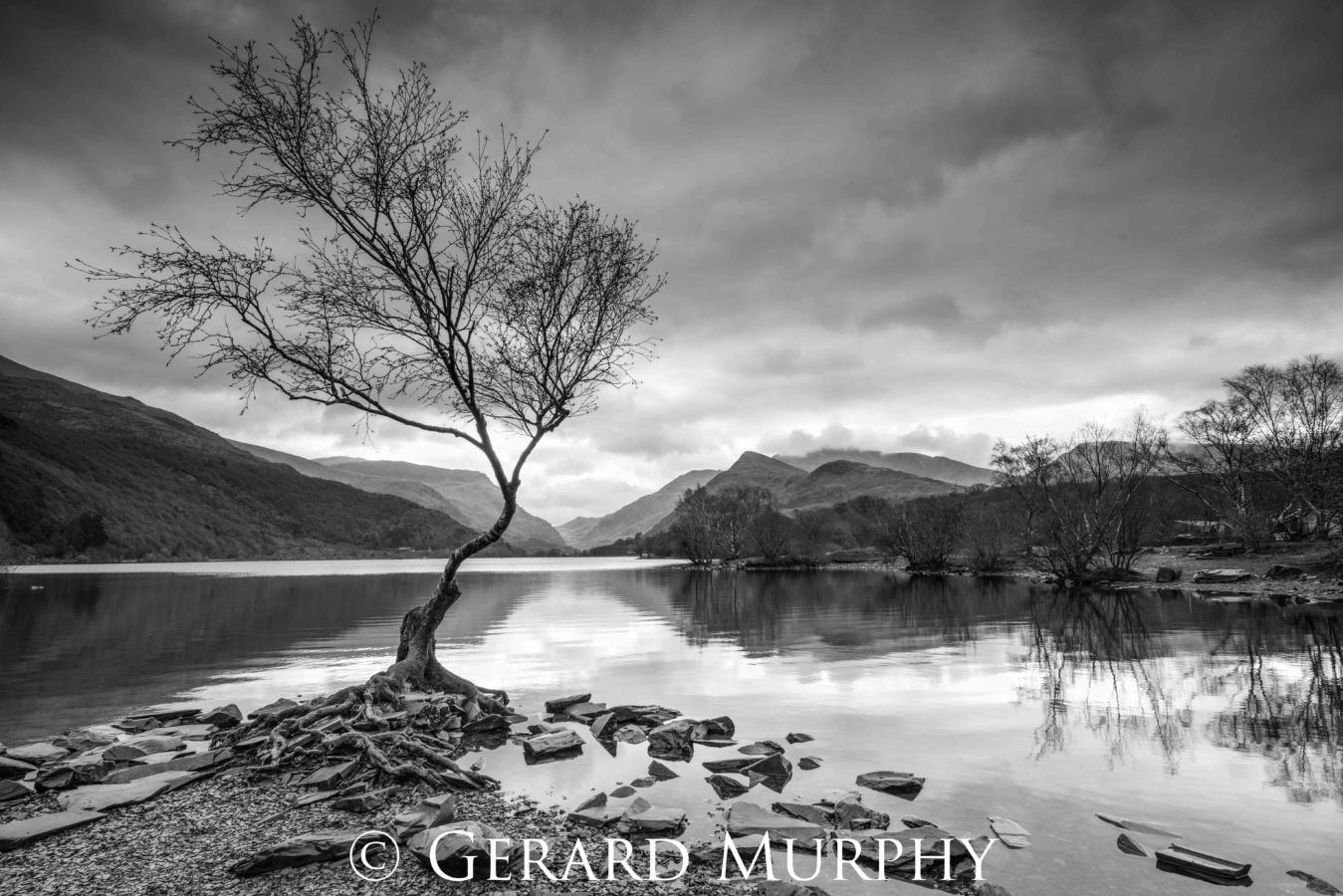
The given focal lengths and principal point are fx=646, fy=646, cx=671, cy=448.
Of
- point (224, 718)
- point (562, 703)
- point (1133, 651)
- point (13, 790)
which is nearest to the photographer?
point (13, 790)

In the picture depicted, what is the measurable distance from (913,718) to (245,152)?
20883 mm

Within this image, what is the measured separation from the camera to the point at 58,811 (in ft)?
31.0

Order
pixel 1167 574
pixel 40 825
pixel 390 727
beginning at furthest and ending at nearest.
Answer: pixel 1167 574, pixel 390 727, pixel 40 825

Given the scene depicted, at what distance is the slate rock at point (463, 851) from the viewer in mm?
7543

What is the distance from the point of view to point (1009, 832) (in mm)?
9164

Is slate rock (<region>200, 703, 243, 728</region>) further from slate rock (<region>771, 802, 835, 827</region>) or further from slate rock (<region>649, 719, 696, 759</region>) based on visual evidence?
slate rock (<region>771, 802, 835, 827</region>)

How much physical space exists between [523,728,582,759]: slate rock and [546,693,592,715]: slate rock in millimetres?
2923

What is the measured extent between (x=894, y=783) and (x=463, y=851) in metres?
7.22

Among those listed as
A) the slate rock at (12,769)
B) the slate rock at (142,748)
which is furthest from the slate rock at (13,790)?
the slate rock at (142,748)

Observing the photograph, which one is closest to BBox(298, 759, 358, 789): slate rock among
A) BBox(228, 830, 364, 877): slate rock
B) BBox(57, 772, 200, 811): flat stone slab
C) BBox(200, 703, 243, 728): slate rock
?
BBox(57, 772, 200, 811): flat stone slab

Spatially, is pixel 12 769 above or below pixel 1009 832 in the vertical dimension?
above

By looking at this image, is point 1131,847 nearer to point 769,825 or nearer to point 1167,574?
point 769,825

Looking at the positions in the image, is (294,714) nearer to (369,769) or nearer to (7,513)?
(369,769)

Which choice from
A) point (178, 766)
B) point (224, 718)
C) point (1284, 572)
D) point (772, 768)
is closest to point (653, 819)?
point (772, 768)
